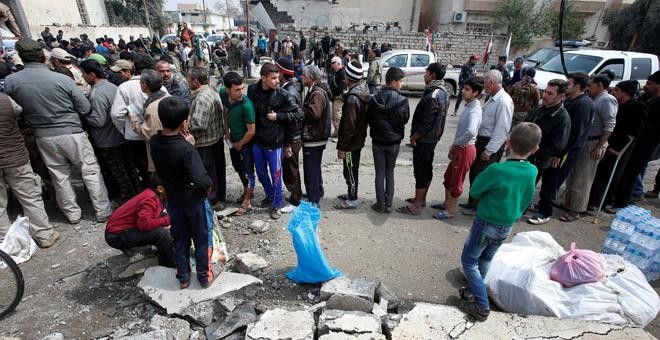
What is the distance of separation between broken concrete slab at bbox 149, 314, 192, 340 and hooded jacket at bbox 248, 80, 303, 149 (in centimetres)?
209

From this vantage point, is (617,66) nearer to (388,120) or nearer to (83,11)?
(388,120)

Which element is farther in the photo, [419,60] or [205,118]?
[419,60]

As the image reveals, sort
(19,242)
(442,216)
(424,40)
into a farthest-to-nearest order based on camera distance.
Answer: (424,40) → (442,216) → (19,242)

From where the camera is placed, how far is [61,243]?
152 inches

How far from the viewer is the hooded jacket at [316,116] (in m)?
3.95

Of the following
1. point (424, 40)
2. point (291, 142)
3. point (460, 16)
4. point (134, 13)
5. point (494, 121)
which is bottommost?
point (291, 142)

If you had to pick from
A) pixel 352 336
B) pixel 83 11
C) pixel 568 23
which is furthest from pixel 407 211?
pixel 83 11

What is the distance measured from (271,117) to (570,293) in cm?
328

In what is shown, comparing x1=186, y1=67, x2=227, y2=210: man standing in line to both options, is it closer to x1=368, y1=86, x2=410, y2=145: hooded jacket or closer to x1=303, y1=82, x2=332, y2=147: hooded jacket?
x1=303, y1=82, x2=332, y2=147: hooded jacket

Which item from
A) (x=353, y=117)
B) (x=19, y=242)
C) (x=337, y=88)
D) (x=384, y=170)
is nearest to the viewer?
(x=19, y=242)

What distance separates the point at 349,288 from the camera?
2.79 metres

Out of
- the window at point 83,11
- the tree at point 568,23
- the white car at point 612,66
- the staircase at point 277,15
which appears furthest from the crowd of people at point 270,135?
the window at point 83,11

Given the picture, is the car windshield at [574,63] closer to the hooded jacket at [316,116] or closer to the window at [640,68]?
the window at [640,68]

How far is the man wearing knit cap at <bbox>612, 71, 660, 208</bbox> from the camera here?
4383mm
